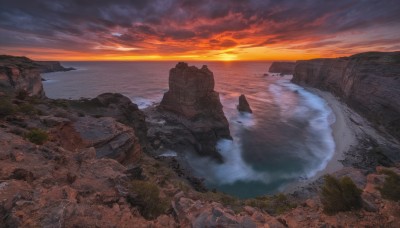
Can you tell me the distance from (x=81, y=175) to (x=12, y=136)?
457 cm

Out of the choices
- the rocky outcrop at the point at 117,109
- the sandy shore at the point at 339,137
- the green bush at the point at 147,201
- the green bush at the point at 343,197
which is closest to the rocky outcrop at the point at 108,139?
the green bush at the point at 147,201

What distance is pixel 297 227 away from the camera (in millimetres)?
7914

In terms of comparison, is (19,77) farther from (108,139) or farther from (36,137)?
(36,137)

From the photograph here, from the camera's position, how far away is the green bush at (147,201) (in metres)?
7.71

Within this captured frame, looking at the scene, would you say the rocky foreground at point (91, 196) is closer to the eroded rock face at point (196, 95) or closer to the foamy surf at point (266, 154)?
the foamy surf at point (266, 154)

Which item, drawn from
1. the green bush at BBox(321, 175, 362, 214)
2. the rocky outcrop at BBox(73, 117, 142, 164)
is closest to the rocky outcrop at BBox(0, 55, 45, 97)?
the rocky outcrop at BBox(73, 117, 142, 164)

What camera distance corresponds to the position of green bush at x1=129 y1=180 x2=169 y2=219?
7.71m

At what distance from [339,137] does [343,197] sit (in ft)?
127

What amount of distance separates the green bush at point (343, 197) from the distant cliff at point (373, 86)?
39.9 meters

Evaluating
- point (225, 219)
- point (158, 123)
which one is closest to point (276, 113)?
point (158, 123)

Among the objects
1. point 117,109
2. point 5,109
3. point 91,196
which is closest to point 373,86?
point 117,109

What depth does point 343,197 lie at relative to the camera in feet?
28.3

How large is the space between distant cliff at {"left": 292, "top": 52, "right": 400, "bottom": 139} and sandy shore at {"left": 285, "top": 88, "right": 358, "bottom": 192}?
10.7 ft

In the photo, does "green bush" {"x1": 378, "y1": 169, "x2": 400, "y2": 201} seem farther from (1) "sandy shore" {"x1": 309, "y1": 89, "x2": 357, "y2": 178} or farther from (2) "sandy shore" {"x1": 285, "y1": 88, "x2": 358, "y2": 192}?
(1) "sandy shore" {"x1": 309, "y1": 89, "x2": 357, "y2": 178}
